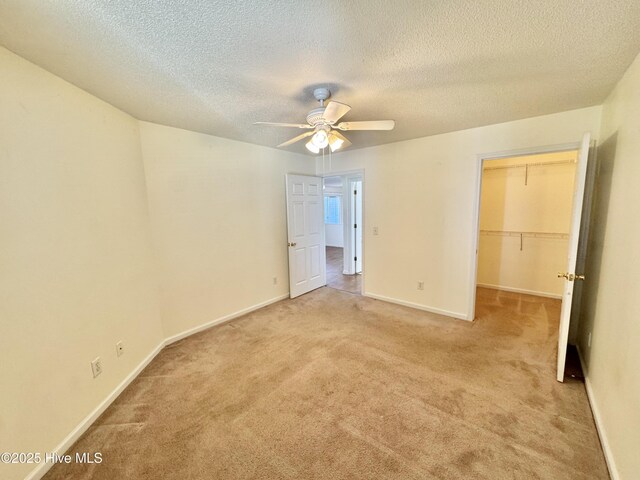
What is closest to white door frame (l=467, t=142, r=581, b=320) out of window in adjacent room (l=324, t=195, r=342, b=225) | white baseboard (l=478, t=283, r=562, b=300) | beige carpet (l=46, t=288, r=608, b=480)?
beige carpet (l=46, t=288, r=608, b=480)

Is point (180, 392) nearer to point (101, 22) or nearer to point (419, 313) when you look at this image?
point (101, 22)

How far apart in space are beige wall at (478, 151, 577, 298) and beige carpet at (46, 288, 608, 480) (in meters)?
1.35

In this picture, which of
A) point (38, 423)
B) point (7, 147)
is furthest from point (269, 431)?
point (7, 147)

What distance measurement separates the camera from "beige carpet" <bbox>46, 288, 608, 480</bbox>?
1.44 meters

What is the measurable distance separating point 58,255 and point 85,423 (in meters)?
1.13

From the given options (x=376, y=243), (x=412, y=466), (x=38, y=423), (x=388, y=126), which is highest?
(x=388, y=126)

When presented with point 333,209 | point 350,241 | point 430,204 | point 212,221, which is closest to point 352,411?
point 212,221

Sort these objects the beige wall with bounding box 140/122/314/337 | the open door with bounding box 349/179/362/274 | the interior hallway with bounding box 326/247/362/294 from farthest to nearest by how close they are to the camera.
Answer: the open door with bounding box 349/179/362/274 < the interior hallway with bounding box 326/247/362/294 < the beige wall with bounding box 140/122/314/337

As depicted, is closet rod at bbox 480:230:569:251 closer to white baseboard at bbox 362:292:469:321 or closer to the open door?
white baseboard at bbox 362:292:469:321

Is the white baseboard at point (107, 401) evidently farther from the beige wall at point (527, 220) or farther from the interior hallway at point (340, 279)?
the beige wall at point (527, 220)

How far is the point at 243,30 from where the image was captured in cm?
125

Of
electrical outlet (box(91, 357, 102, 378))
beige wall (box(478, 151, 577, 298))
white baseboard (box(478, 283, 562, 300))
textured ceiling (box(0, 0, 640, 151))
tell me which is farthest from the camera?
white baseboard (box(478, 283, 562, 300))

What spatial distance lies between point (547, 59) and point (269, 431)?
289 centimetres

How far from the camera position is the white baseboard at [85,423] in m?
1.40
